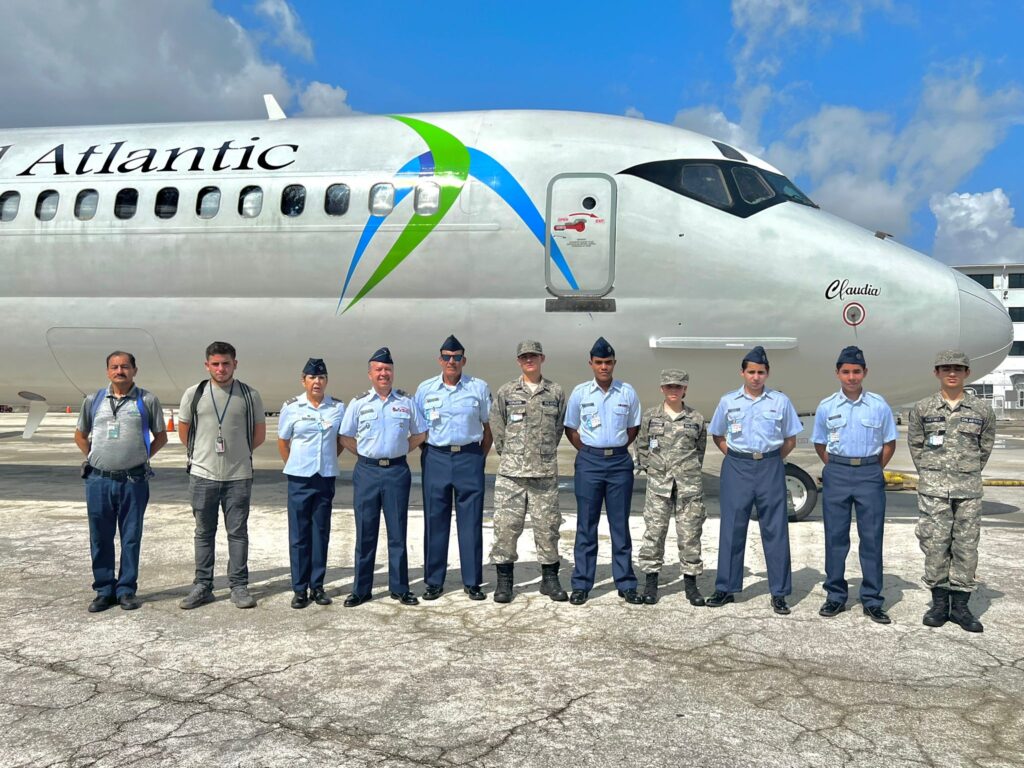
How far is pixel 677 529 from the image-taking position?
599 centimetres

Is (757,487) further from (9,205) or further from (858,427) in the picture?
(9,205)

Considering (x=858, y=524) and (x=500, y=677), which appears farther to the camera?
(x=858, y=524)

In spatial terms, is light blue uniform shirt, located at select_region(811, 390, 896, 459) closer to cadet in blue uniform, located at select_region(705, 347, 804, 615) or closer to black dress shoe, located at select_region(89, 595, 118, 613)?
cadet in blue uniform, located at select_region(705, 347, 804, 615)

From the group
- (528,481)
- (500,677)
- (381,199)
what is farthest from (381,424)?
(381,199)

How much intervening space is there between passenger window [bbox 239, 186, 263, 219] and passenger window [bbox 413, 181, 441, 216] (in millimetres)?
1812

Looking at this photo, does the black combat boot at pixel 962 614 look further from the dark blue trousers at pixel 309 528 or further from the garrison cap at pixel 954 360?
the dark blue trousers at pixel 309 528

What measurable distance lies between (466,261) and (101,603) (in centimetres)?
487

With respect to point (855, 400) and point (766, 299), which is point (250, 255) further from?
point (855, 400)

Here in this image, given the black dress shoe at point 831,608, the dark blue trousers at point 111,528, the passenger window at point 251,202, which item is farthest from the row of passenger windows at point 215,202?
the black dress shoe at point 831,608

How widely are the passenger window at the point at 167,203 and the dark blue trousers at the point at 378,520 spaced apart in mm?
5118

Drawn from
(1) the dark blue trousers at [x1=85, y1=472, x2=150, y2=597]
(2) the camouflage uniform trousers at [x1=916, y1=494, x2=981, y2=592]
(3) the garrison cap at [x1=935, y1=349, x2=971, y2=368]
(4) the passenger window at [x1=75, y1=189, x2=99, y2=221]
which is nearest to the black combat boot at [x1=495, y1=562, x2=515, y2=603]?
(1) the dark blue trousers at [x1=85, y1=472, x2=150, y2=597]

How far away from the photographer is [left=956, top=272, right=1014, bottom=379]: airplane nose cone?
27.9 ft

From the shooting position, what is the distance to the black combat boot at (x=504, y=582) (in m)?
5.94

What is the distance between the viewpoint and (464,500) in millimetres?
6066
